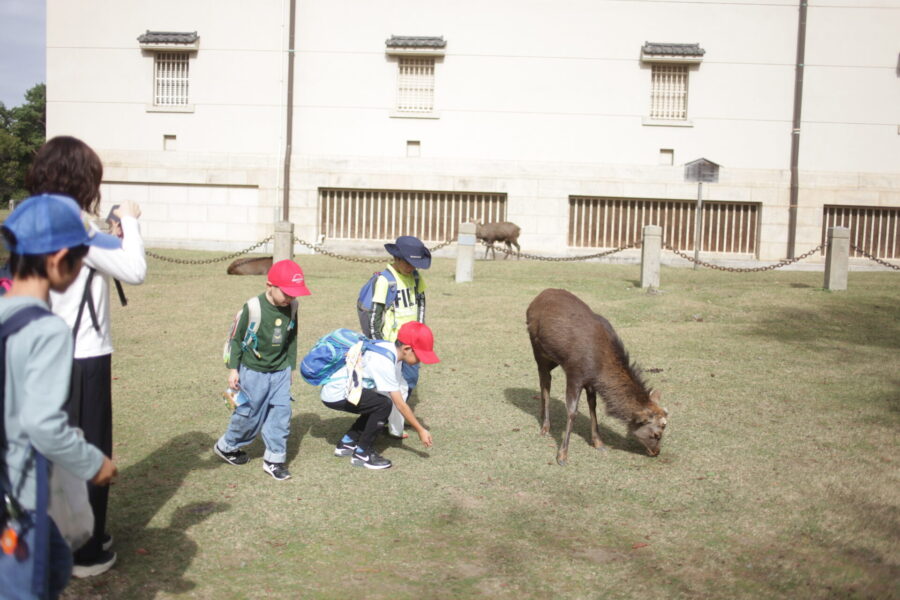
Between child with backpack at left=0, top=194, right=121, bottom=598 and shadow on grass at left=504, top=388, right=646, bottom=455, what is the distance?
4.54 metres

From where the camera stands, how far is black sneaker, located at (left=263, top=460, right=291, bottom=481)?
5555mm

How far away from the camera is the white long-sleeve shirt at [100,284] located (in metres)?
3.58

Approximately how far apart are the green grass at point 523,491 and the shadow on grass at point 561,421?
4 centimetres

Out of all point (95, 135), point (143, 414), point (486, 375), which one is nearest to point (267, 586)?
point (143, 414)

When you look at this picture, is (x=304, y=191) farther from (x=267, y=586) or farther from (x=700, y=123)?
(x=267, y=586)

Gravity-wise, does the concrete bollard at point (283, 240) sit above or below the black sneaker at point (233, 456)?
above

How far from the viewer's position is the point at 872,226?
23562 millimetres

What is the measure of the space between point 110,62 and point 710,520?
24.6m

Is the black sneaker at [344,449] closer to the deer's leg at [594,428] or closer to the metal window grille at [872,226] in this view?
the deer's leg at [594,428]

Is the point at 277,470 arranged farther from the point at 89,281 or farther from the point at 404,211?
the point at 404,211

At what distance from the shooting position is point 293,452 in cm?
624

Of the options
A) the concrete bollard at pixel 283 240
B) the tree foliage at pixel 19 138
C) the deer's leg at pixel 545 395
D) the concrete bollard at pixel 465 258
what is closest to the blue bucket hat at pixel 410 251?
the deer's leg at pixel 545 395

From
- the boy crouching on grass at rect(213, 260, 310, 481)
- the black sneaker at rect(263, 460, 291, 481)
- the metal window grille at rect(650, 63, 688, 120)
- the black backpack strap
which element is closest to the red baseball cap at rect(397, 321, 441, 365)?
the boy crouching on grass at rect(213, 260, 310, 481)

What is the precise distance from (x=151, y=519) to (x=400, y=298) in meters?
2.63
